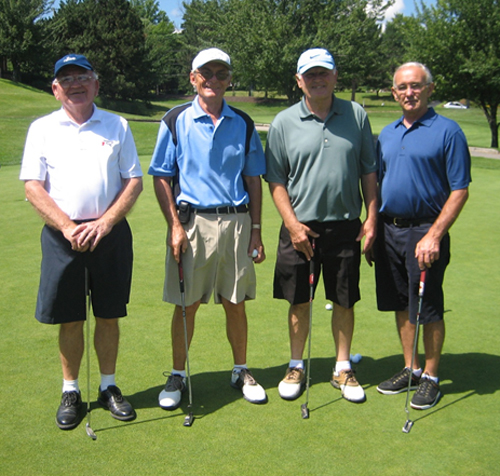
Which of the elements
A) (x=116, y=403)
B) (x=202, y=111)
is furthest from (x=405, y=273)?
(x=116, y=403)

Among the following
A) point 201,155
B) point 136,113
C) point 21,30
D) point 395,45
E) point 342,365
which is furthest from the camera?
point 395,45

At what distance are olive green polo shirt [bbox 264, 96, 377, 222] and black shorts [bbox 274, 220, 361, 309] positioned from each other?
89mm

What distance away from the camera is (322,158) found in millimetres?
3590

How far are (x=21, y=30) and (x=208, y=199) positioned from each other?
39.7 meters

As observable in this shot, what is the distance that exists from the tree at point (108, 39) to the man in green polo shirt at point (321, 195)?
4002 centimetres

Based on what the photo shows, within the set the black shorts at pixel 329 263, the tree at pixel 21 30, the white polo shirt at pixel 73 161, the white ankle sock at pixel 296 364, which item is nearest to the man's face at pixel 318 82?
the black shorts at pixel 329 263

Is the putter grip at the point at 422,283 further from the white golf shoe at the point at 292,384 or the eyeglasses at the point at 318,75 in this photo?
the eyeglasses at the point at 318,75

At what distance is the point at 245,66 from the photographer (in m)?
25.8

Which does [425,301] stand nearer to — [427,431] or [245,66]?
[427,431]

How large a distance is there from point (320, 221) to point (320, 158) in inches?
→ 14.9

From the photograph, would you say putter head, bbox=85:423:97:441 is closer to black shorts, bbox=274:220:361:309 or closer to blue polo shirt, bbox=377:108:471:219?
black shorts, bbox=274:220:361:309

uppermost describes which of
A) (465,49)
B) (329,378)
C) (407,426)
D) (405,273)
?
(465,49)

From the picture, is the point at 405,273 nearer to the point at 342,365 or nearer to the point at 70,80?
the point at 342,365

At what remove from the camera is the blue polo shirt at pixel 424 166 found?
11.6 ft
